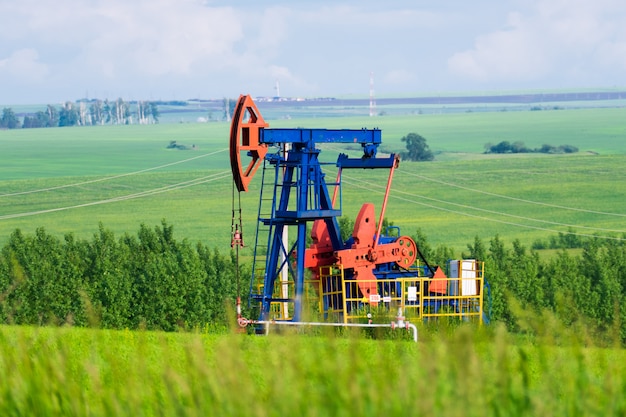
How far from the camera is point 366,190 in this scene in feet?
343

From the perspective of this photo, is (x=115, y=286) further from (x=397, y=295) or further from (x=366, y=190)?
(x=366, y=190)

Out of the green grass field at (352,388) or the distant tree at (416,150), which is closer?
the green grass field at (352,388)

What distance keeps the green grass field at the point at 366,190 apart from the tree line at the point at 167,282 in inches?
970

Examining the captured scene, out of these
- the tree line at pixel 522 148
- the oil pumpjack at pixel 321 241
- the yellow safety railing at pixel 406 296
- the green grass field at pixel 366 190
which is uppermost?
the oil pumpjack at pixel 321 241

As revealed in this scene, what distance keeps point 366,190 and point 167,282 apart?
7416 centimetres

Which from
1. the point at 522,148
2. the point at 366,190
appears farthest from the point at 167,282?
the point at 522,148

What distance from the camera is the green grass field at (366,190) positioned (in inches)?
3290

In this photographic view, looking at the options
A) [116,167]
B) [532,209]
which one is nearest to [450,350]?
[532,209]

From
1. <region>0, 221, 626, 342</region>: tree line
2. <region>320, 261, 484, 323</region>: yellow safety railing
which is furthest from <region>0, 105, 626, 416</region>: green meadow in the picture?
<region>0, 221, 626, 342</region>: tree line

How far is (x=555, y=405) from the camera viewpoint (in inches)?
251

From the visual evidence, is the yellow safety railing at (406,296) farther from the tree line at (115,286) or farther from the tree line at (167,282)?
the tree line at (115,286)

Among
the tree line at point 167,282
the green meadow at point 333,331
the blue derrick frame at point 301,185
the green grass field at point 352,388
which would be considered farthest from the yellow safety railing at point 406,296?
the green grass field at point 352,388

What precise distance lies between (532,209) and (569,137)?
6795cm

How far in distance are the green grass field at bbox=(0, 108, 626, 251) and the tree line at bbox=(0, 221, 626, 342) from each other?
80.8ft
